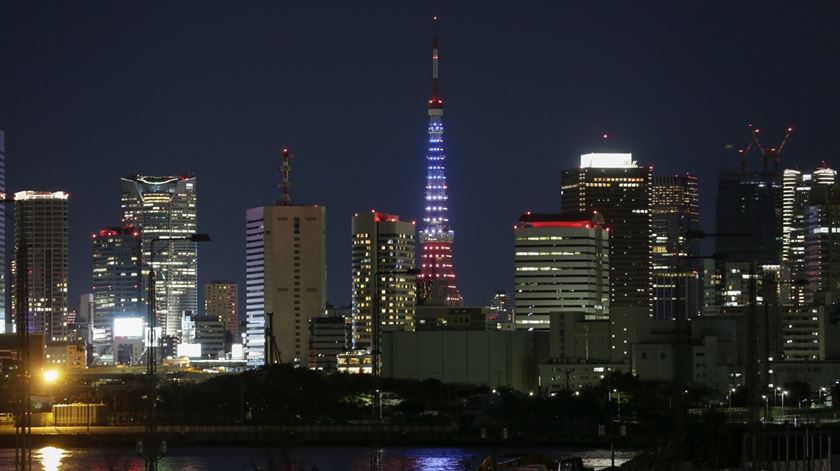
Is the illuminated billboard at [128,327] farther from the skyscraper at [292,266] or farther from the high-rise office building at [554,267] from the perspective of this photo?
the high-rise office building at [554,267]

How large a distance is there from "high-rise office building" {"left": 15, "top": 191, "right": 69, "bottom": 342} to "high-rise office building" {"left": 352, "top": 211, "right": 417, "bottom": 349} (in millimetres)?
33512

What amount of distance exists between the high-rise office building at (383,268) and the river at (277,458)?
85.4 metres

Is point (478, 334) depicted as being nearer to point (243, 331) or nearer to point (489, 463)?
point (489, 463)

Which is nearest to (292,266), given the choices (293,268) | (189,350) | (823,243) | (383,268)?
(293,268)

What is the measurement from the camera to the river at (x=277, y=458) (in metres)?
59.0

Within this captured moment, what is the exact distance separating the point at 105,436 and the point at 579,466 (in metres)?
35.6

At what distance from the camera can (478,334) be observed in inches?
4156

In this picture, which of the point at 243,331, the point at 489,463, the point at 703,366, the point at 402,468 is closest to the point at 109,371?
the point at 243,331

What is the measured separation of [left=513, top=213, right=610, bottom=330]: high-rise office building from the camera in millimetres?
139000

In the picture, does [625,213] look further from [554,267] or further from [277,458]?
[277,458]

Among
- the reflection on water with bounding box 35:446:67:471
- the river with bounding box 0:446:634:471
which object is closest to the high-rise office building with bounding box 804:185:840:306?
the river with bounding box 0:446:634:471

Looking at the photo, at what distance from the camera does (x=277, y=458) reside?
201ft

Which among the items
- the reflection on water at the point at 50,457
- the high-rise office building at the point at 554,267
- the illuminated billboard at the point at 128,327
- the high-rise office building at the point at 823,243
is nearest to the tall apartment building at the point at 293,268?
the illuminated billboard at the point at 128,327

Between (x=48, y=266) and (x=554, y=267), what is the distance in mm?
66509
